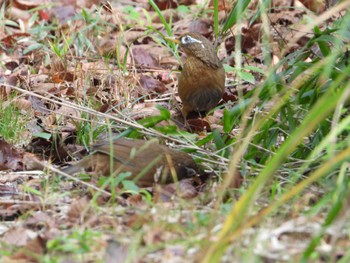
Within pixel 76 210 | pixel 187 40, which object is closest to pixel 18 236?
pixel 76 210

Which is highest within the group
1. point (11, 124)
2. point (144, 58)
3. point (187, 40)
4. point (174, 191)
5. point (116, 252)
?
point (116, 252)

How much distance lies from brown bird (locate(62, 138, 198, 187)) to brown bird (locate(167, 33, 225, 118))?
5.37 ft

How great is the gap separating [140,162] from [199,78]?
75.6 inches

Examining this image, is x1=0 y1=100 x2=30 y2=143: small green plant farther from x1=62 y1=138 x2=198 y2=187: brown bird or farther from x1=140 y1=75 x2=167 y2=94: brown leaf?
x1=140 y1=75 x2=167 y2=94: brown leaf

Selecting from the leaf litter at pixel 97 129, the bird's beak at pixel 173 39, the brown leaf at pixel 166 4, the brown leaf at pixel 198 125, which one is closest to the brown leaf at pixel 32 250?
the leaf litter at pixel 97 129

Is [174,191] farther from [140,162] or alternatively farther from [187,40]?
[187,40]

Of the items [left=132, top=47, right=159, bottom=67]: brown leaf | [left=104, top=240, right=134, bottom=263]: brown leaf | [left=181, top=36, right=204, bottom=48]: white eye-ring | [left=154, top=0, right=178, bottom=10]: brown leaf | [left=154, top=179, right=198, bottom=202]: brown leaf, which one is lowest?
[left=132, top=47, right=159, bottom=67]: brown leaf

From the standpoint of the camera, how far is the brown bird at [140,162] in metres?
3.49

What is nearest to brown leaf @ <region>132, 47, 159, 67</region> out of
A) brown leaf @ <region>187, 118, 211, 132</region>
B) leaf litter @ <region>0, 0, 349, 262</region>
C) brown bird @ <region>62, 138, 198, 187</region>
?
leaf litter @ <region>0, 0, 349, 262</region>

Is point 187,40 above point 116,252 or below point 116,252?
below

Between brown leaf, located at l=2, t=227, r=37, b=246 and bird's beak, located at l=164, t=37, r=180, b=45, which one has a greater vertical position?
brown leaf, located at l=2, t=227, r=37, b=246

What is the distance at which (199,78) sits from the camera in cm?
538

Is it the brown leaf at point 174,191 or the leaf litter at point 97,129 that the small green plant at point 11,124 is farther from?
the brown leaf at point 174,191

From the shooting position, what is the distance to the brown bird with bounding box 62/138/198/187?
11.4 ft
